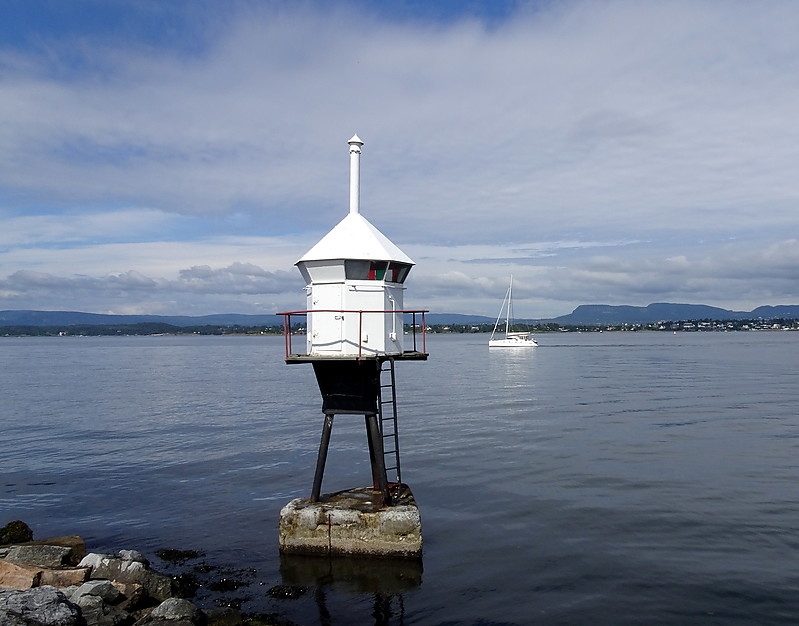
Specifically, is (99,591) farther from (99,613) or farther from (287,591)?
(287,591)

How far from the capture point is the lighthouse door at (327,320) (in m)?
14.7

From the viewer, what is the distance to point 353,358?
564 inches

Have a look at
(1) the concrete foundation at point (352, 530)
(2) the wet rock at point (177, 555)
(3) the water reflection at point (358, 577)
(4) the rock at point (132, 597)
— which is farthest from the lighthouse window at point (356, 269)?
(2) the wet rock at point (177, 555)

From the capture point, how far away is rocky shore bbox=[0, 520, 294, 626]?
10094 mm

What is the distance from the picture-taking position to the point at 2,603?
32.6 feet

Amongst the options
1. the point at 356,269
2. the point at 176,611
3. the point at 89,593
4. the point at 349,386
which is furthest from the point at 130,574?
the point at 356,269

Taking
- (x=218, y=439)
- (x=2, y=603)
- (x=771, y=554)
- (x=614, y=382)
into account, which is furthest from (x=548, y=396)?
(x=2, y=603)

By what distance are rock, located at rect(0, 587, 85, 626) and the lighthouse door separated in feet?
21.8

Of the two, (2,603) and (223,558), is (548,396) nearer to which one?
(223,558)

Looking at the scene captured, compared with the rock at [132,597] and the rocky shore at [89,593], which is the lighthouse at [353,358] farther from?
the rock at [132,597]

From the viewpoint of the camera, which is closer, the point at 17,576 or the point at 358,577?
the point at 17,576

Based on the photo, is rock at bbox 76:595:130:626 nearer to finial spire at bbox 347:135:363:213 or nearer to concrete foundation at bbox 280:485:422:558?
concrete foundation at bbox 280:485:422:558

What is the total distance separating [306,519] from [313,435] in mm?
18199

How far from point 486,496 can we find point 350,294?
29.5 ft
